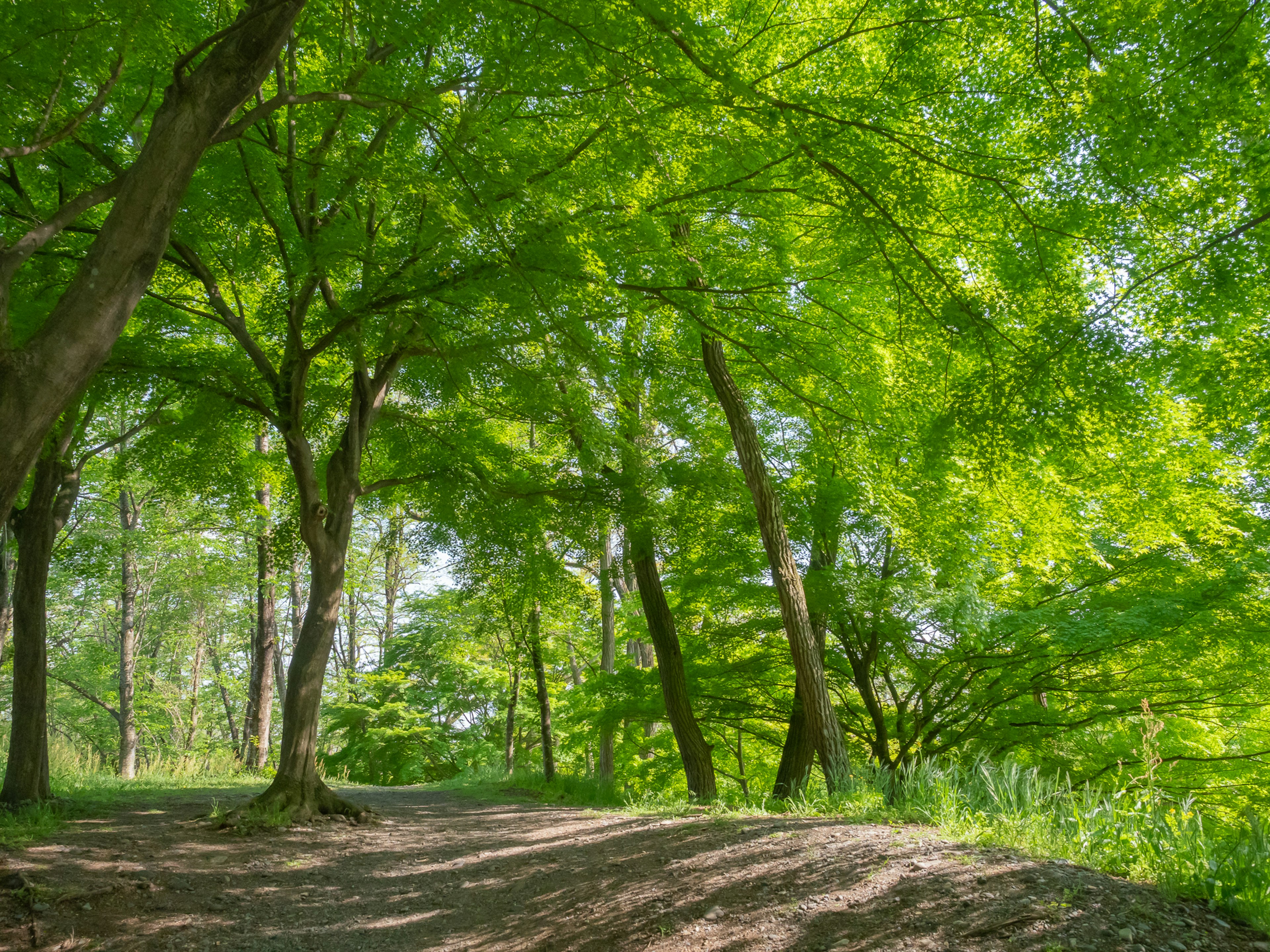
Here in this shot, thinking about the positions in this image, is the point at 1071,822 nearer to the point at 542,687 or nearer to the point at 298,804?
the point at 298,804

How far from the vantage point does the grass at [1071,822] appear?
2715mm

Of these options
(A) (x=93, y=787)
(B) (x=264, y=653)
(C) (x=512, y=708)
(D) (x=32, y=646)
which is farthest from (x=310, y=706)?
(C) (x=512, y=708)

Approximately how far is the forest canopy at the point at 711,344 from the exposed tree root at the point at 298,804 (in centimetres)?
7

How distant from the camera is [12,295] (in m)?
7.08

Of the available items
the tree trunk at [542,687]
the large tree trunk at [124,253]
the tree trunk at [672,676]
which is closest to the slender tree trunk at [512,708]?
the tree trunk at [542,687]

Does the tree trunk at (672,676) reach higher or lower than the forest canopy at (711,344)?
lower

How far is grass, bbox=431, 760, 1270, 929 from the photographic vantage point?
8.91ft

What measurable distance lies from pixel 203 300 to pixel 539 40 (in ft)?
19.1

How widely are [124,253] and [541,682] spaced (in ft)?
35.5

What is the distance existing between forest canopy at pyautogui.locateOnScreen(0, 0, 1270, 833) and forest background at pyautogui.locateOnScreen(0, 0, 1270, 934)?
0.17 ft

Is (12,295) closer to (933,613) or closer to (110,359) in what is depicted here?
(110,359)

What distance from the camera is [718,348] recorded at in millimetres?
8547

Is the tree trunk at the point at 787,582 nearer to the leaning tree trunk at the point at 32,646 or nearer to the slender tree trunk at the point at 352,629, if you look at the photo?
the leaning tree trunk at the point at 32,646

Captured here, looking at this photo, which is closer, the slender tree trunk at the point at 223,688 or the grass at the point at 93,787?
the grass at the point at 93,787
